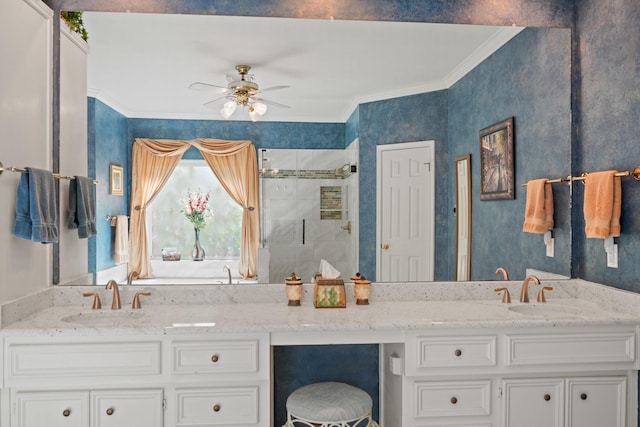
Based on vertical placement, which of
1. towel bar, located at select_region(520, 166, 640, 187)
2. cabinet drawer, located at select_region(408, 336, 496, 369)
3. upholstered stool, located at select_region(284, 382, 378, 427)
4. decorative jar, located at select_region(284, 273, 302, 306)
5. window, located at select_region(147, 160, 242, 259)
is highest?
towel bar, located at select_region(520, 166, 640, 187)

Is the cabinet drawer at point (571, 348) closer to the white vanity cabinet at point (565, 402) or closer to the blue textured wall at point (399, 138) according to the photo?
the white vanity cabinet at point (565, 402)

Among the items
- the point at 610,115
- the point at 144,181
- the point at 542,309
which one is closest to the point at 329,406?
the point at 542,309

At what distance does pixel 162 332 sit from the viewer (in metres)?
1.81

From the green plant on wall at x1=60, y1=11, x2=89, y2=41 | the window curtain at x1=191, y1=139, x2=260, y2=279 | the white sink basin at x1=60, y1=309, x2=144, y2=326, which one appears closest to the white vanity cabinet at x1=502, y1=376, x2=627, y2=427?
the window curtain at x1=191, y1=139, x2=260, y2=279

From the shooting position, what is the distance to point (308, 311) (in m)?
2.13

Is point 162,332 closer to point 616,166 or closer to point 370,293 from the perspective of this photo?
point 370,293

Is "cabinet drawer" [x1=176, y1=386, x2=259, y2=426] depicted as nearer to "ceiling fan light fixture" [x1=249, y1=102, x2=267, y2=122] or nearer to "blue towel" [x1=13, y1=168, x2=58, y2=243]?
"blue towel" [x1=13, y1=168, x2=58, y2=243]

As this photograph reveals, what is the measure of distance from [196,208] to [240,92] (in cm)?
63

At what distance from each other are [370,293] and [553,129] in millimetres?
1302

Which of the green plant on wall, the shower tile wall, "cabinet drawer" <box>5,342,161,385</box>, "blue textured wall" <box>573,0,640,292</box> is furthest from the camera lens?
the shower tile wall

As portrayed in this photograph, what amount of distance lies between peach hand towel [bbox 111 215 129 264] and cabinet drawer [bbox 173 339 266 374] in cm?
70

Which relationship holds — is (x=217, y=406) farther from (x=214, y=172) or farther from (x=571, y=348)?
(x=571, y=348)

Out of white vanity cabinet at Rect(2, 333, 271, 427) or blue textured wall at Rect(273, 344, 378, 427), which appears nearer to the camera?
white vanity cabinet at Rect(2, 333, 271, 427)

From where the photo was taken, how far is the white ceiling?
232 centimetres
